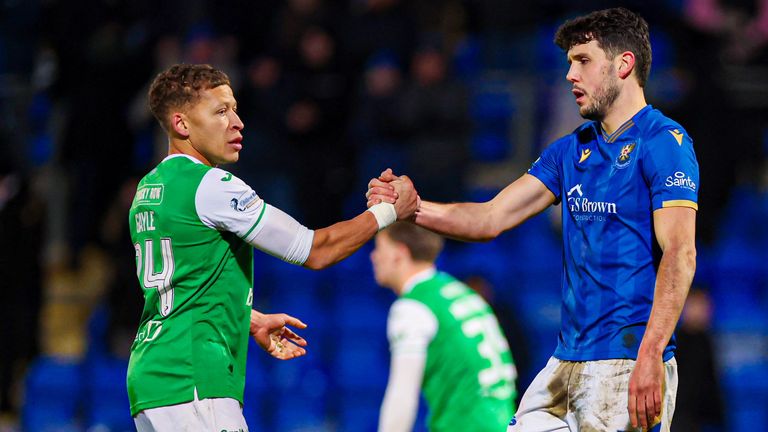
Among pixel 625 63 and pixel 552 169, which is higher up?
pixel 625 63

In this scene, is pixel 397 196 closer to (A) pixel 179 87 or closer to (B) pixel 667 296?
(A) pixel 179 87

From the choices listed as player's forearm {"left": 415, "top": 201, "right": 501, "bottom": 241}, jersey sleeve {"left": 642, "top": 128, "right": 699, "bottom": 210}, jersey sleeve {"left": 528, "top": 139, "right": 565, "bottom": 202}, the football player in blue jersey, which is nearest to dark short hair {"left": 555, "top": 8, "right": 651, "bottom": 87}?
the football player in blue jersey

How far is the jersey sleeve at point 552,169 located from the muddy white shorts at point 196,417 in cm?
174

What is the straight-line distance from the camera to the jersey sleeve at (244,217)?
4.90m

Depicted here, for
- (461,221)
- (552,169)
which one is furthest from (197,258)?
(552,169)

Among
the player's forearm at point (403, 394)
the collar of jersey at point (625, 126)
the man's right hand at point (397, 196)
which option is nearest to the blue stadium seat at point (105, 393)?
the player's forearm at point (403, 394)

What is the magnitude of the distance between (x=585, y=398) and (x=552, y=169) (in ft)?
3.55

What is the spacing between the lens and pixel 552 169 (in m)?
5.36

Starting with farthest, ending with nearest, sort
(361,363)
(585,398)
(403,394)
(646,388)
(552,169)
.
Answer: (361,363), (403,394), (552,169), (585,398), (646,388)

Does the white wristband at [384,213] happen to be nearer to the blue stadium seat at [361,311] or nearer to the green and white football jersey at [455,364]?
the green and white football jersey at [455,364]

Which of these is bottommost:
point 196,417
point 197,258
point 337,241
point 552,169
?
point 196,417

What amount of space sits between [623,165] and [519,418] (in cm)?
117

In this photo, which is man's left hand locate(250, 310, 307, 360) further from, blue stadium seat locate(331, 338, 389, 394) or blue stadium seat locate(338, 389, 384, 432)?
blue stadium seat locate(331, 338, 389, 394)

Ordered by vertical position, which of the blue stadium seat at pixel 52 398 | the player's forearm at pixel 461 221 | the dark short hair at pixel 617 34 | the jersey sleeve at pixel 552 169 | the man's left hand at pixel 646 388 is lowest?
the blue stadium seat at pixel 52 398
